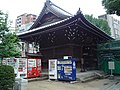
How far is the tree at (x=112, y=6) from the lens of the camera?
1209 cm

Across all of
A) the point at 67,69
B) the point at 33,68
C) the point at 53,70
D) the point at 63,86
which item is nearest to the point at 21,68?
the point at 33,68

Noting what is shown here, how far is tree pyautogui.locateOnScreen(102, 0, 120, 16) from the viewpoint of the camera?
12.1m

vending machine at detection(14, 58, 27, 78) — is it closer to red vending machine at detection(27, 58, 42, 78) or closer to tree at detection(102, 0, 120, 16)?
red vending machine at detection(27, 58, 42, 78)

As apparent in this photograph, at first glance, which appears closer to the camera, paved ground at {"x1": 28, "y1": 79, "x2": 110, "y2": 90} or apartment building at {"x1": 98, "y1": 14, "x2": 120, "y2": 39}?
paved ground at {"x1": 28, "y1": 79, "x2": 110, "y2": 90}

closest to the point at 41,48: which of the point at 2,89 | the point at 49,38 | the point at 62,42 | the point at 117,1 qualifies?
the point at 49,38

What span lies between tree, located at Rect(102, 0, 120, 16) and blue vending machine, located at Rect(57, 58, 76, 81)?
4.58 metres

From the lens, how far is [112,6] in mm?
12500

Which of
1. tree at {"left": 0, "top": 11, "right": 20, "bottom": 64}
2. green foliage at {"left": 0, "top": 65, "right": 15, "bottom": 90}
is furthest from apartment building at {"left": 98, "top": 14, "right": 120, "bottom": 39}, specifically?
green foliage at {"left": 0, "top": 65, "right": 15, "bottom": 90}

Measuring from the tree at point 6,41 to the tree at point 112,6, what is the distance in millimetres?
7151

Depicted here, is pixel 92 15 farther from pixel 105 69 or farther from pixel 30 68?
pixel 30 68

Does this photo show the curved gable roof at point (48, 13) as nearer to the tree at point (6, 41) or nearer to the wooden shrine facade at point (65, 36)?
the wooden shrine facade at point (65, 36)

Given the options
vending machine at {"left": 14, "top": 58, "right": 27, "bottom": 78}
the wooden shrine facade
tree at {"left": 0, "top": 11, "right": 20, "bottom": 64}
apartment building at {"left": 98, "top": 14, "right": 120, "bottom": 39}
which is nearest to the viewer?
tree at {"left": 0, "top": 11, "right": 20, "bottom": 64}

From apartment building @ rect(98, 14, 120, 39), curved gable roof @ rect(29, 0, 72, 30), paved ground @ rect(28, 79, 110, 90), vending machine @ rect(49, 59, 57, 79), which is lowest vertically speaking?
paved ground @ rect(28, 79, 110, 90)

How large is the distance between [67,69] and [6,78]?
19.8ft
